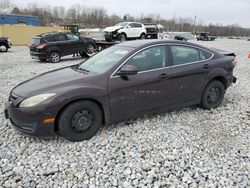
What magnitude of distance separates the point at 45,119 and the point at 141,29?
14.9 meters

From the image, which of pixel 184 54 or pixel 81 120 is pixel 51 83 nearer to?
pixel 81 120

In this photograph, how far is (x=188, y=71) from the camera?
4.11m

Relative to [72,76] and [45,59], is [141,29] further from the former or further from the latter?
[72,76]

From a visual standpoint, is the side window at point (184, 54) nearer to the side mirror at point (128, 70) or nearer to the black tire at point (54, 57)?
the side mirror at point (128, 70)

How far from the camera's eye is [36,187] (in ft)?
8.03

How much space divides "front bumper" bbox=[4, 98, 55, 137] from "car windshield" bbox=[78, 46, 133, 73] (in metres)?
1.17

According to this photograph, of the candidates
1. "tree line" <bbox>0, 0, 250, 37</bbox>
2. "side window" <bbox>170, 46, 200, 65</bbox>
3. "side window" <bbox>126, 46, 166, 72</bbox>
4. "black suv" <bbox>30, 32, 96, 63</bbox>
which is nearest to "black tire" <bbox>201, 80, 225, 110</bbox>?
"side window" <bbox>170, 46, 200, 65</bbox>

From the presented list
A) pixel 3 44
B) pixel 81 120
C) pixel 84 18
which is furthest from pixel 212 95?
pixel 84 18

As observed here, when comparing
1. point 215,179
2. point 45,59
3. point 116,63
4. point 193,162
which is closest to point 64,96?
point 116,63

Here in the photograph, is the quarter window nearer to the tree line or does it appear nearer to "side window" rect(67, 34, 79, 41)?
"side window" rect(67, 34, 79, 41)

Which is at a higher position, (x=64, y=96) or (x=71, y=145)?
(x=64, y=96)

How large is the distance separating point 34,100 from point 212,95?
3569 millimetres

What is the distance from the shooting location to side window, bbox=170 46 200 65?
159 inches

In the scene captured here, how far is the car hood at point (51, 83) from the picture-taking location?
10.3ft
